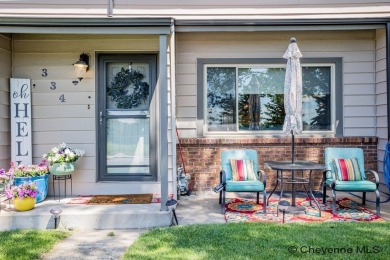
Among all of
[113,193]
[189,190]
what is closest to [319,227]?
[189,190]

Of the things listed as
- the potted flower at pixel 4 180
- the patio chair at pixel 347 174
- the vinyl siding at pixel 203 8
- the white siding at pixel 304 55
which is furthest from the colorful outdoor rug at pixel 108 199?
the vinyl siding at pixel 203 8

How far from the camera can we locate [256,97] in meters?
5.79

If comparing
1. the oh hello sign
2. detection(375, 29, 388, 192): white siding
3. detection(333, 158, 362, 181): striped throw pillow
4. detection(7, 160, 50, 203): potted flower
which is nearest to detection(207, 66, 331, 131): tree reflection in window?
detection(375, 29, 388, 192): white siding

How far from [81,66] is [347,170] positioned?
4326 millimetres

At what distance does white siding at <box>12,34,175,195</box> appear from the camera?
16.8ft

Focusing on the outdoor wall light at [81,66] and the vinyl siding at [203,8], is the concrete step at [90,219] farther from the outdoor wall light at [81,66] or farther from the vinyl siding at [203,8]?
the vinyl siding at [203,8]

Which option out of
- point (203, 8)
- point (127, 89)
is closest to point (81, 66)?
point (127, 89)

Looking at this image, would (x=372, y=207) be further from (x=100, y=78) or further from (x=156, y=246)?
(x=100, y=78)

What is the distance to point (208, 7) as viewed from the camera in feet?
17.9

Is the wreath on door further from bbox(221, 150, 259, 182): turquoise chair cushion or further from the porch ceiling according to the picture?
bbox(221, 150, 259, 182): turquoise chair cushion

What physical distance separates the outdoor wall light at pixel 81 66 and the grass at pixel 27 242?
2470 millimetres

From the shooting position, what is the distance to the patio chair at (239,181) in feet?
14.2

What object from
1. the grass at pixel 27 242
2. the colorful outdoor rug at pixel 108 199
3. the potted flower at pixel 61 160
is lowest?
the grass at pixel 27 242

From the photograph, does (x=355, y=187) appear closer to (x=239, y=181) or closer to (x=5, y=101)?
(x=239, y=181)
